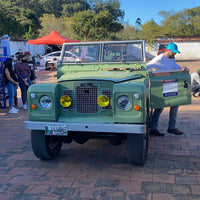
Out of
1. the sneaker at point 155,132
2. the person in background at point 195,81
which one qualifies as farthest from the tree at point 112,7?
the sneaker at point 155,132

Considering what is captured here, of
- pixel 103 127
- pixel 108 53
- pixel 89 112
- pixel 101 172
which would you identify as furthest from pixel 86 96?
pixel 108 53

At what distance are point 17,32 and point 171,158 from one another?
28.5 metres

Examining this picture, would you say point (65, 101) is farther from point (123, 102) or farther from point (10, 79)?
point (10, 79)

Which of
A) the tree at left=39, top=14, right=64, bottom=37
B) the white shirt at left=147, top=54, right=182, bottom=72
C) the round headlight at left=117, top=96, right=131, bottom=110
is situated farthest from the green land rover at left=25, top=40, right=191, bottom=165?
the tree at left=39, top=14, right=64, bottom=37

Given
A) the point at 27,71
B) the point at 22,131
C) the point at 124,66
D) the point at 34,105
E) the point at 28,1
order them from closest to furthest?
1. the point at 34,105
2. the point at 124,66
3. the point at 22,131
4. the point at 27,71
5. the point at 28,1

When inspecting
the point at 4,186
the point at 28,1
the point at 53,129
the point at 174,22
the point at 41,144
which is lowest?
the point at 4,186

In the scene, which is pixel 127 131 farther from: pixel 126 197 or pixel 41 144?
pixel 41 144

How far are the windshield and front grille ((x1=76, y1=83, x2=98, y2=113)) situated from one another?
4.90 ft

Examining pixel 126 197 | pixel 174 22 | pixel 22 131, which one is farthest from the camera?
pixel 174 22

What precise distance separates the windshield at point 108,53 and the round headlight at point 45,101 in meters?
1.68

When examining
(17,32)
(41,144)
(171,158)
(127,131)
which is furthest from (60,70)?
(17,32)

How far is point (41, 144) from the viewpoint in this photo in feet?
13.9

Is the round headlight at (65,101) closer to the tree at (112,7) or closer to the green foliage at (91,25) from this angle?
the green foliage at (91,25)

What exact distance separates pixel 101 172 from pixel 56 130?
93 cm
